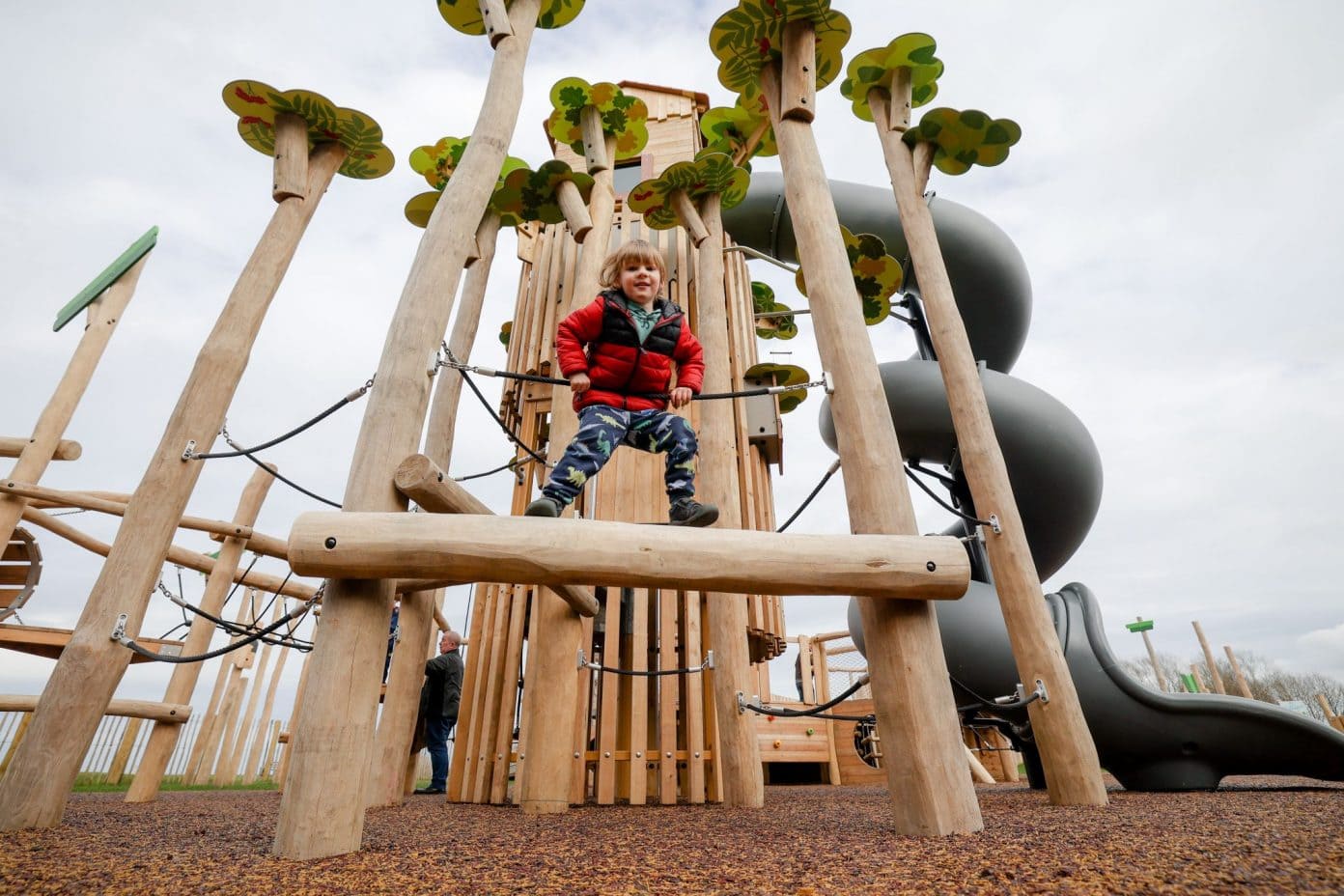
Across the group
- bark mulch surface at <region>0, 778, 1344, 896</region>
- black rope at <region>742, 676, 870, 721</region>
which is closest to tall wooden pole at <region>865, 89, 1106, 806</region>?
bark mulch surface at <region>0, 778, 1344, 896</region>

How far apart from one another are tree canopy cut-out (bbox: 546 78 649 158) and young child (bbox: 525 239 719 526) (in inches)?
92.9

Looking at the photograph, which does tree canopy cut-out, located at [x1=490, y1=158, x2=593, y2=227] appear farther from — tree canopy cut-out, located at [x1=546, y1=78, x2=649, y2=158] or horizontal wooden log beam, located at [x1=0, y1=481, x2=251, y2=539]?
horizontal wooden log beam, located at [x1=0, y1=481, x2=251, y2=539]

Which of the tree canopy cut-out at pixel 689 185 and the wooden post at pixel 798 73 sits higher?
the tree canopy cut-out at pixel 689 185

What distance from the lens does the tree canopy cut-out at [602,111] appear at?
506 cm

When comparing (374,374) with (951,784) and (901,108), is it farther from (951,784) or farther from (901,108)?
(901,108)

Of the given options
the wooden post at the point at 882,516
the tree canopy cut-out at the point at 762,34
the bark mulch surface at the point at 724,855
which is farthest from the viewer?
the tree canopy cut-out at the point at 762,34

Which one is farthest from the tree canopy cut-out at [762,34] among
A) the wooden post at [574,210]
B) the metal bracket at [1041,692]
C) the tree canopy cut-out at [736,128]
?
the metal bracket at [1041,692]

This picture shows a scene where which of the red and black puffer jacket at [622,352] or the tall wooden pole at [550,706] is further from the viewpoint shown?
the tall wooden pole at [550,706]

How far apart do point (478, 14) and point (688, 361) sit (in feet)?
8.37

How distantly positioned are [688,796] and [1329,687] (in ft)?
95.5

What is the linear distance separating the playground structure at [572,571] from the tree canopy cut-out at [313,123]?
8 cm

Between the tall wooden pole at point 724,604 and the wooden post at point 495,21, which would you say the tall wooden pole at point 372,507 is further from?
the tall wooden pole at point 724,604

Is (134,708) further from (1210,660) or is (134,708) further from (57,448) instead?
(1210,660)

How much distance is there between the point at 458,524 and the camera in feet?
6.80
